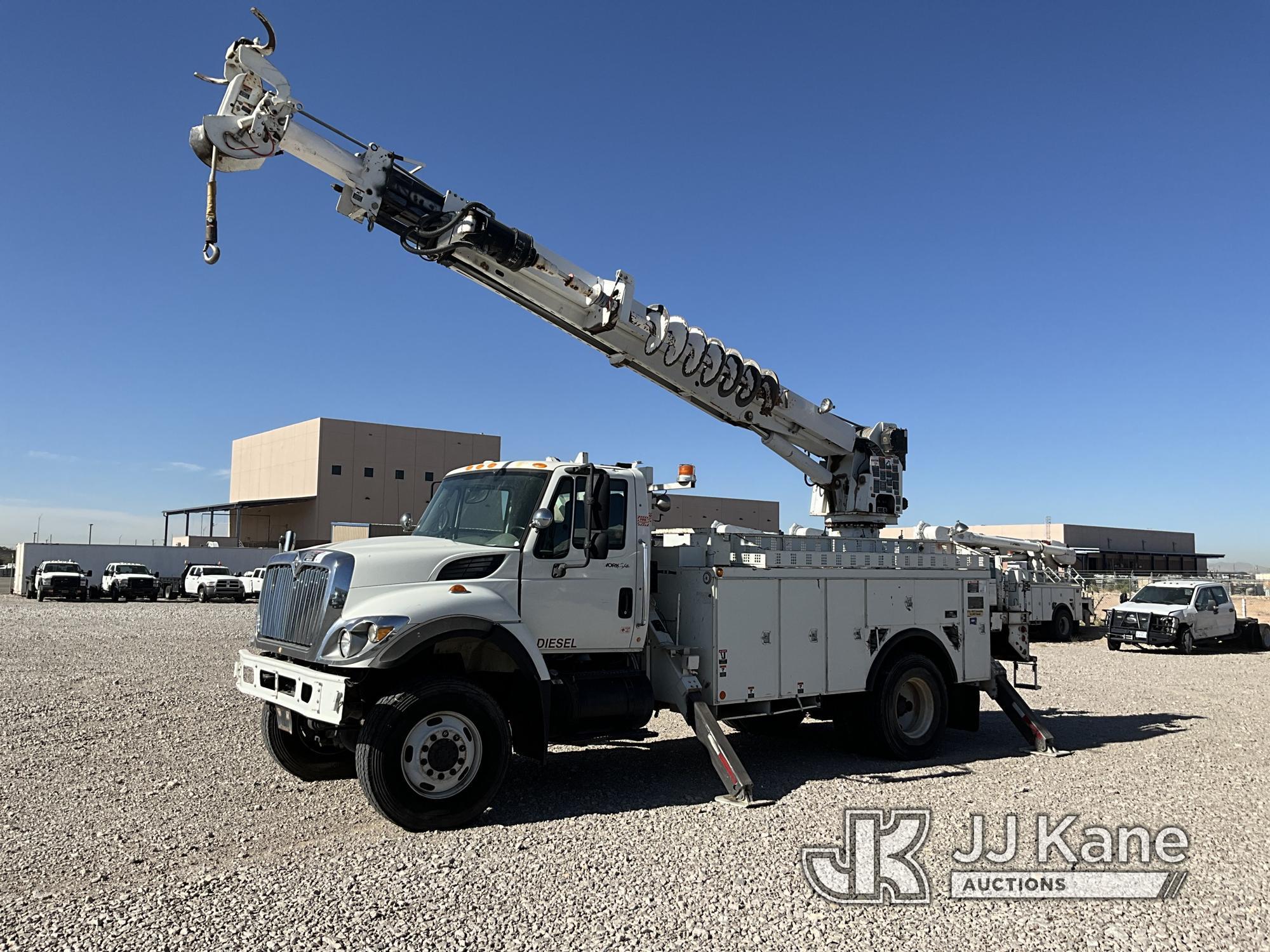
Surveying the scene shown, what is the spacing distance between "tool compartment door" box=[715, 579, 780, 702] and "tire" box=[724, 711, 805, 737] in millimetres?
2044

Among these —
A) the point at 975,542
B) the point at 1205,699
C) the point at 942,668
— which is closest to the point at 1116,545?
the point at 975,542

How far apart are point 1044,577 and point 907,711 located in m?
18.9

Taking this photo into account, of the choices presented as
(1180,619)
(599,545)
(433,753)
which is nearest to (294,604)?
(433,753)

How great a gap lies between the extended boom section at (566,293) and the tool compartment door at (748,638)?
2962mm

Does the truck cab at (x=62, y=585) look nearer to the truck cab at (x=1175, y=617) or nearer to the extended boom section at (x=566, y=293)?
the extended boom section at (x=566, y=293)

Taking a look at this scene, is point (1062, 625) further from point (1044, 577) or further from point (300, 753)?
point (300, 753)

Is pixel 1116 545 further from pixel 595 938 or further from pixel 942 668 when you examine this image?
pixel 595 938

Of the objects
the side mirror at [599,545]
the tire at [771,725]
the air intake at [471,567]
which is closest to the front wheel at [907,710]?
the tire at [771,725]

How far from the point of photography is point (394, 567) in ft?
23.0

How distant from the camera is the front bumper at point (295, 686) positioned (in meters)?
6.43

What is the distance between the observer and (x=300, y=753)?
793 cm

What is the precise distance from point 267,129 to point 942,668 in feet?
28.1

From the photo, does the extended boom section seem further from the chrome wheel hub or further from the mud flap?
the chrome wheel hub

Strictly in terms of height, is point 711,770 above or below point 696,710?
below
